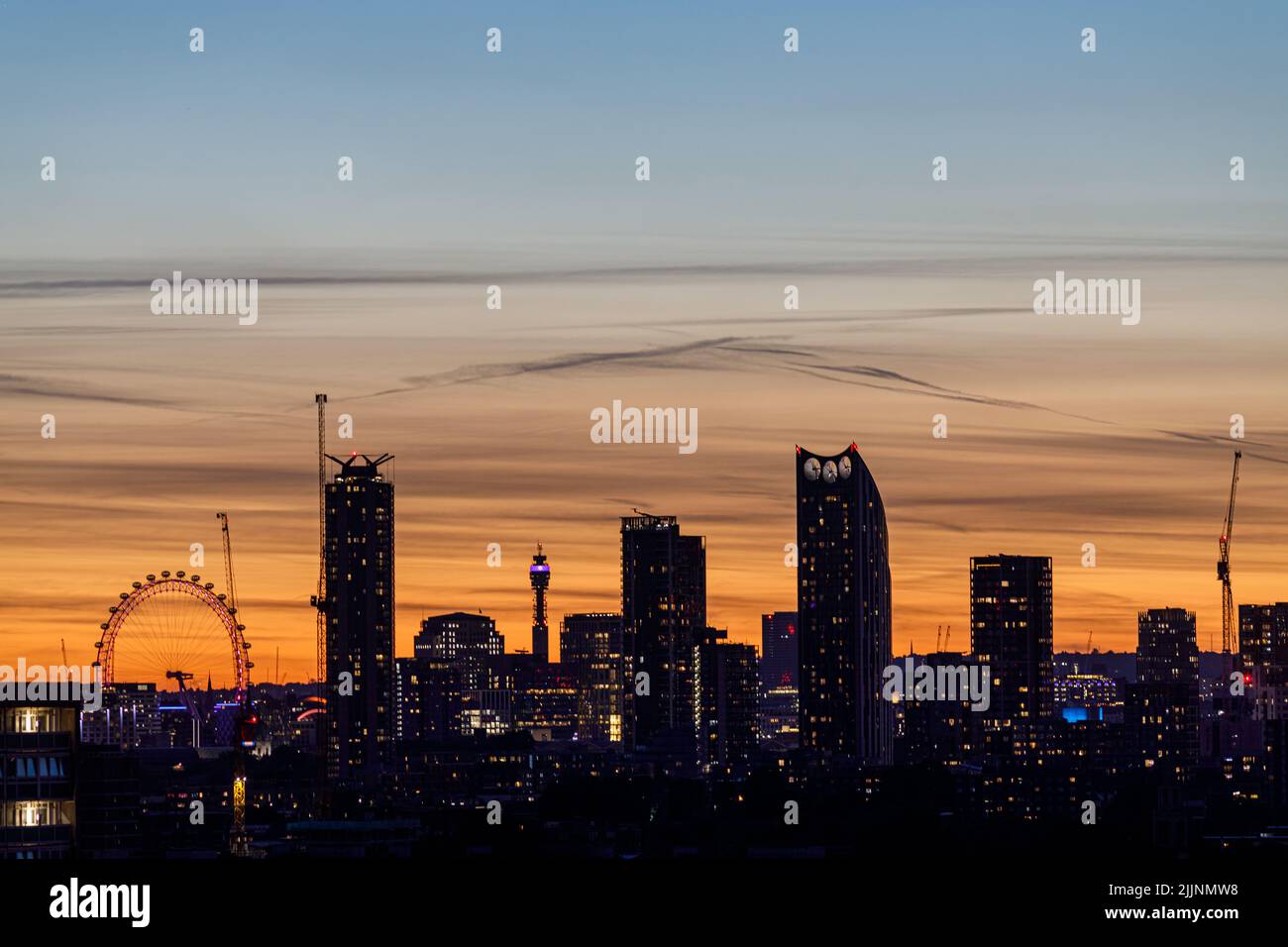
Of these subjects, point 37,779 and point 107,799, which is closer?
point 37,779

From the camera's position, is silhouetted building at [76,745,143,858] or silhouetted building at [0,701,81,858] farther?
silhouetted building at [76,745,143,858]

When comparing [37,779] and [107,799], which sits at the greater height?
[37,779]

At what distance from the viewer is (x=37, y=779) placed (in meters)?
118

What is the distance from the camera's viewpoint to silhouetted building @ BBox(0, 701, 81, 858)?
115375 mm

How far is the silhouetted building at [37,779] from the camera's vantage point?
115375 millimetres

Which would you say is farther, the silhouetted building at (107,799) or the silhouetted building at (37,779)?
the silhouetted building at (107,799)
